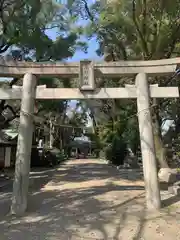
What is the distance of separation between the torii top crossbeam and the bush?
1359 cm

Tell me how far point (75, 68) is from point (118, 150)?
14.3m

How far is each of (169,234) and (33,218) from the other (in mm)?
2972

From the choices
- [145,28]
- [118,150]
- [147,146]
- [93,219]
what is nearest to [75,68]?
[147,146]

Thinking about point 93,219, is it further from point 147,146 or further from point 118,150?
point 118,150

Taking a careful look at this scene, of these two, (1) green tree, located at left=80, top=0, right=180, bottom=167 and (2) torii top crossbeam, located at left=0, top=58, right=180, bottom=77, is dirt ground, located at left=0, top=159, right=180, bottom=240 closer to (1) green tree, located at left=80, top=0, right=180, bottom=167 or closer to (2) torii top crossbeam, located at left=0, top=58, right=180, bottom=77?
(2) torii top crossbeam, located at left=0, top=58, right=180, bottom=77

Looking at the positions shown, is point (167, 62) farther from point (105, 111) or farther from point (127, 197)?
point (105, 111)

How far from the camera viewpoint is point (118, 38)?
579 inches

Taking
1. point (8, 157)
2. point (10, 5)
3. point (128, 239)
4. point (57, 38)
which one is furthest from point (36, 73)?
point (8, 157)

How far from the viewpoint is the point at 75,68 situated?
23.9 feet

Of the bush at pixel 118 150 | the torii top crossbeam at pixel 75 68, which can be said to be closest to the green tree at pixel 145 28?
the torii top crossbeam at pixel 75 68

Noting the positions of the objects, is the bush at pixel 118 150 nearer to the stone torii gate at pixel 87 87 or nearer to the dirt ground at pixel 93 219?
the dirt ground at pixel 93 219

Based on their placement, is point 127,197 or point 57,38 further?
point 57,38

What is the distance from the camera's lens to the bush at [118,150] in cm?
2058

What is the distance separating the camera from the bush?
20.6 meters
